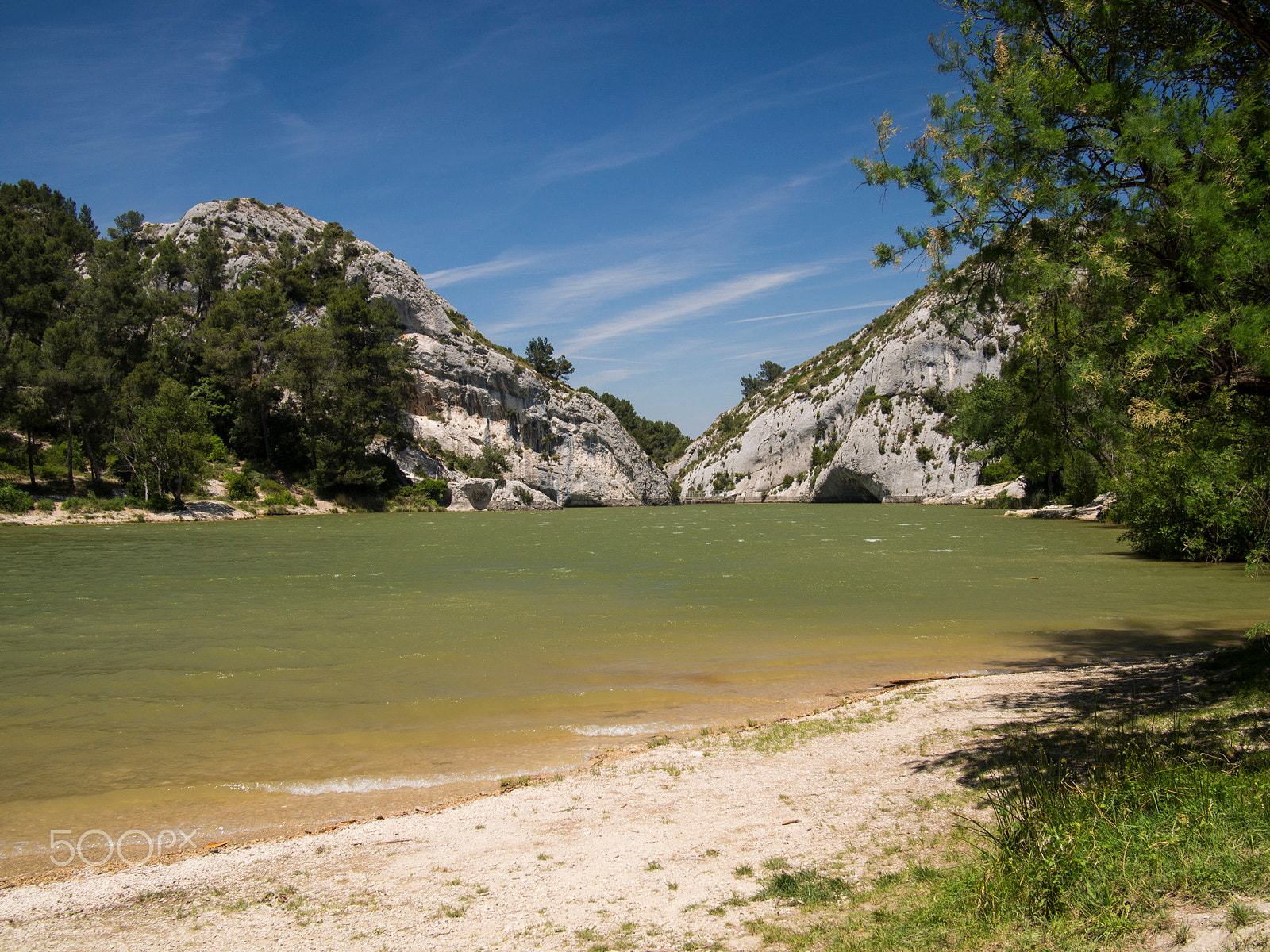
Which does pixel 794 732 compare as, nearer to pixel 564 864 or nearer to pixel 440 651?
pixel 564 864

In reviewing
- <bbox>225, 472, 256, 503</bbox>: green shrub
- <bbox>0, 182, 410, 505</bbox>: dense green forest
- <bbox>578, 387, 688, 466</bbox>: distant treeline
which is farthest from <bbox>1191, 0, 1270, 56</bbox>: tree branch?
<bbox>578, 387, 688, 466</bbox>: distant treeline

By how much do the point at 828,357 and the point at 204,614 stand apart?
11631 centimetres

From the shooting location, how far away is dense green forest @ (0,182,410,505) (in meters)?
46.5

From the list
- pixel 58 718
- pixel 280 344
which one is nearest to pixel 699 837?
pixel 58 718

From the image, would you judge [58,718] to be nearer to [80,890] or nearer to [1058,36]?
[80,890]

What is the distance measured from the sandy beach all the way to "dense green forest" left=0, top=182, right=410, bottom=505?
1978 inches

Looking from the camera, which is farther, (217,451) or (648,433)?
(648,433)

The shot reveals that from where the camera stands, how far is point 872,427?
86.1 m

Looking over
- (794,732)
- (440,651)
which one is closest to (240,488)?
(440,651)

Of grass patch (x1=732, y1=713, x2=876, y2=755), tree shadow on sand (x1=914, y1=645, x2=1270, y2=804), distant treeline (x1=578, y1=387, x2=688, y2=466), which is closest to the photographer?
tree shadow on sand (x1=914, y1=645, x2=1270, y2=804)

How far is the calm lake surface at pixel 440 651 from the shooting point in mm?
7207

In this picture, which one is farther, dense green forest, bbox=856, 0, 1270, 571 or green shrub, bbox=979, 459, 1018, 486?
green shrub, bbox=979, 459, 1018, 486

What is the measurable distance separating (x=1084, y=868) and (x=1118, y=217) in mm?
4525

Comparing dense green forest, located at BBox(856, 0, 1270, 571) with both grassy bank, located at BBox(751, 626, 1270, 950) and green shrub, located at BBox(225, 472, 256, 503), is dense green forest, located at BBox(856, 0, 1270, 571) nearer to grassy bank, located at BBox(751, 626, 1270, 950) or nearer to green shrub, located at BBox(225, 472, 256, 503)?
grassy bank, located at BBox(751, 626, 1270, 950)
